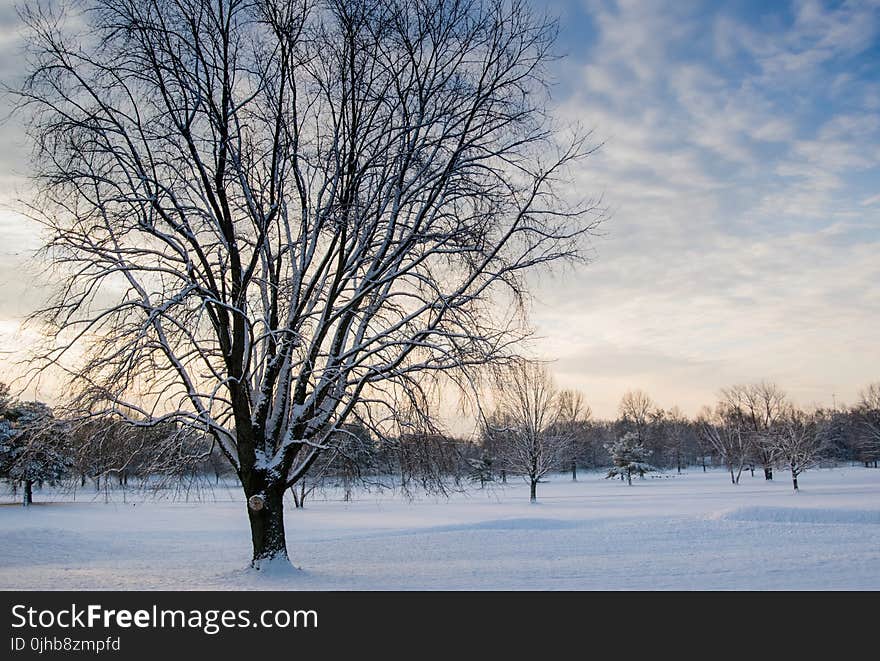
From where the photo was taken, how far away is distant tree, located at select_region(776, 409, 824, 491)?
51.5m

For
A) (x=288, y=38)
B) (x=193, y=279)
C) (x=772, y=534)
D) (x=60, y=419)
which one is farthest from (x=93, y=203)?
(x=772, y=534)

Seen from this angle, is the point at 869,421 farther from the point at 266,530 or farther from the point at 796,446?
the point at 266,530

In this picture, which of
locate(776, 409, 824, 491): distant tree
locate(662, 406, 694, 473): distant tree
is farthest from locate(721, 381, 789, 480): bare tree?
locate(662, 406, 694, 473): distant tree

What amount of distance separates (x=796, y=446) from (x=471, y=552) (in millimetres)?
43381

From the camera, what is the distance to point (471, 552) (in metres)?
17.6

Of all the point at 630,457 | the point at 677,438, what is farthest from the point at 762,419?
the point at 677,438

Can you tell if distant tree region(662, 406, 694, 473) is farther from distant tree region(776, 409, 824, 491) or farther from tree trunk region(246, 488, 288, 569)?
tree trunk region(246, 488, 288, 569)

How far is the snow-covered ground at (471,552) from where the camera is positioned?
12.4 m

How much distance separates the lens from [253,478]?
1266cm

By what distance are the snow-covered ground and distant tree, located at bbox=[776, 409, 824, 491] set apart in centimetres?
1770

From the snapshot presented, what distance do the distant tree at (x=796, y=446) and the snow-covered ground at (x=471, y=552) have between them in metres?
17.7

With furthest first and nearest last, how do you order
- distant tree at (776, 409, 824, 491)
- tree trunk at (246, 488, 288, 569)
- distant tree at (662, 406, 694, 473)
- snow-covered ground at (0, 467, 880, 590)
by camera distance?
distant tree at (662, 406, 694, 473) < distant tree at (776, 409, 824, 491) < tree trunk at (246, 488, 288, 569) < snow-covered ground at (0, 467, 880, 590)
